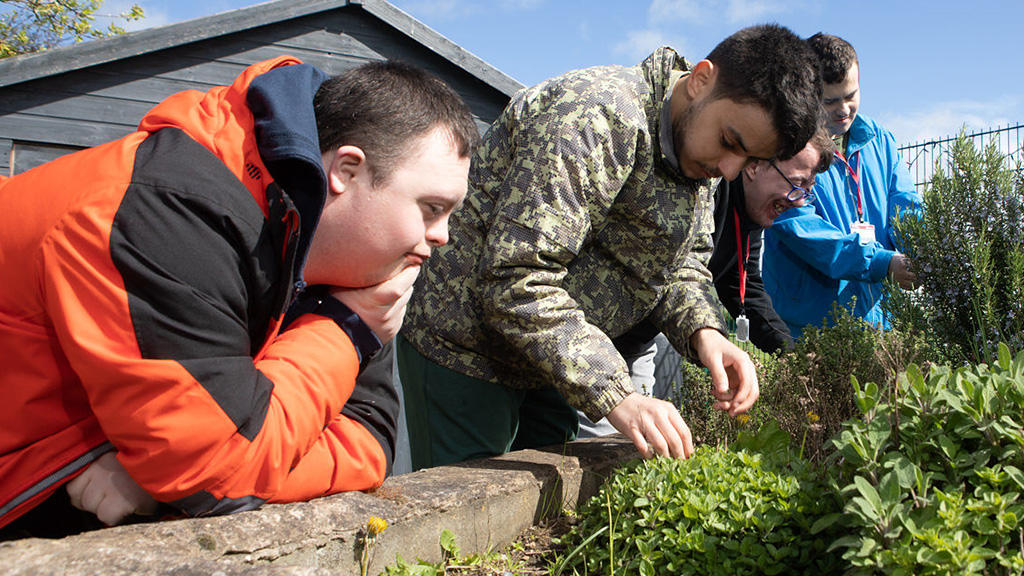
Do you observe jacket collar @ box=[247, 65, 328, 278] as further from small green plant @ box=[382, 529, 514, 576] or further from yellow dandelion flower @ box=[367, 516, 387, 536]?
small green plant @ box=[382, 529, 514, 576]

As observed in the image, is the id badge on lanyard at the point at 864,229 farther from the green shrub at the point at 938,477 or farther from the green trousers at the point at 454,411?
the green shrub at the point at 938,477

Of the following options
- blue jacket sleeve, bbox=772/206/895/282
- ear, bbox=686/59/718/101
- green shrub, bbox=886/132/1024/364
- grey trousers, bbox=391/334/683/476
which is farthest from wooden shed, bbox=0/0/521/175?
ear, bbox=686/59/718/101

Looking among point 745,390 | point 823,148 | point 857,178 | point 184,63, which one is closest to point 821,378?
point 745,390

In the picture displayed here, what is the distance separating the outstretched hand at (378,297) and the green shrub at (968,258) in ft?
6.65

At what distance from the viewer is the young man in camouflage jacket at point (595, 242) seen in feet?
6.56

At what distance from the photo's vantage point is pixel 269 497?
5.08 ft

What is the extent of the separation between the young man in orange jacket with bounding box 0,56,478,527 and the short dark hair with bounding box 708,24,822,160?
0.83 metres

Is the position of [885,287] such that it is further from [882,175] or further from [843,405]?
[882,175]

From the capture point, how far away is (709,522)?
5.37ft

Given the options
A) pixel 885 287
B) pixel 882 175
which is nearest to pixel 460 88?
pixel 882 175

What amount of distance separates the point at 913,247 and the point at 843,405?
69 centimetres

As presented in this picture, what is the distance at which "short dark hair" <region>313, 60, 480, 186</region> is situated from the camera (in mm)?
1557

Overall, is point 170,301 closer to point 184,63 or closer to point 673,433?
point 673,433

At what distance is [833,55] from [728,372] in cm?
214
